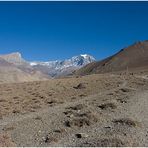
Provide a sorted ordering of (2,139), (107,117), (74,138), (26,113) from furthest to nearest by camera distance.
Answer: (26,113), (107,117), (74,138), (2,139)

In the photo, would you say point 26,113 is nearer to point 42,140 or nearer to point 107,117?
point 107,117

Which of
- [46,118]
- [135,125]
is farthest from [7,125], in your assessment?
[135,125]

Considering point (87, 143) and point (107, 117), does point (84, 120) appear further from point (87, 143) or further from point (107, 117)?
Answer: point (87, 143)

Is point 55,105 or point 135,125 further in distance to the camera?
point 55,105

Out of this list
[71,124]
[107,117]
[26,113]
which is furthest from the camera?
[26,113]

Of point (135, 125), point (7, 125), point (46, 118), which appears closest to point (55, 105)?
point (46, 118)

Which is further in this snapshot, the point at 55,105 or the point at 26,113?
the point at 55,105

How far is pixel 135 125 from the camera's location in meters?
23.4

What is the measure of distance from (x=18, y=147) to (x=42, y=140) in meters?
2.17

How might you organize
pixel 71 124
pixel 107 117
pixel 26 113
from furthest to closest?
pixel 26 113 → pixel 107 117 → pixel 71 124

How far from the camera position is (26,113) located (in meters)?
30.5

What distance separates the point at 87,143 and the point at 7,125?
775cm

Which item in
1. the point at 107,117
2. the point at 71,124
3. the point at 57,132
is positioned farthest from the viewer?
the point at 107,117

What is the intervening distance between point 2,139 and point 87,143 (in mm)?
4404
